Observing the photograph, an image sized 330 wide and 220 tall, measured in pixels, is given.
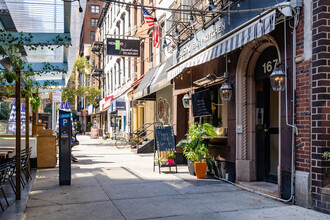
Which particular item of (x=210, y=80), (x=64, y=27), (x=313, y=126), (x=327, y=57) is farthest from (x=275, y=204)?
(x=64, y=27)

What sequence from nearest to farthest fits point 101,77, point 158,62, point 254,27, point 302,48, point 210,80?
point 302,48 < point 254,27 < point 210,80 < point 158,62 < point 101,77

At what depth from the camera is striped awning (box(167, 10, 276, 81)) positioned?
671cm

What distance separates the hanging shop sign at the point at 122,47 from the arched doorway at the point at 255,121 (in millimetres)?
10101


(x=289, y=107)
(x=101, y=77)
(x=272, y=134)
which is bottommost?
(x=272, y=134)

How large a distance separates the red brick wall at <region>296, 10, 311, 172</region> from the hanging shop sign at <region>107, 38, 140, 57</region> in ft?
40.4

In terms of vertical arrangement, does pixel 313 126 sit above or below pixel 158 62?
below

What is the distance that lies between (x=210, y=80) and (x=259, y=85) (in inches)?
68.7

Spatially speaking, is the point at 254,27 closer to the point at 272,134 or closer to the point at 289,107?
the point at 289,107

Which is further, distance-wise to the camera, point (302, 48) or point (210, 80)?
point (210, 80)

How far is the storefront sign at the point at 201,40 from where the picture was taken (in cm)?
950

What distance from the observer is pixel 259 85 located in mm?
8727

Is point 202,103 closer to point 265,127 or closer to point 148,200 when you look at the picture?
point 265,127

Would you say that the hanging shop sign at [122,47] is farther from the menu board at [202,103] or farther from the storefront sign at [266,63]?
the storefront sign at [266,63]

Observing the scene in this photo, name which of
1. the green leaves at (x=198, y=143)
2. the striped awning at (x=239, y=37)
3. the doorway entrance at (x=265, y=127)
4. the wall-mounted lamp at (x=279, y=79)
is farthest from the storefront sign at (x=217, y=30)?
the green leaves at (x=198, y=143)
